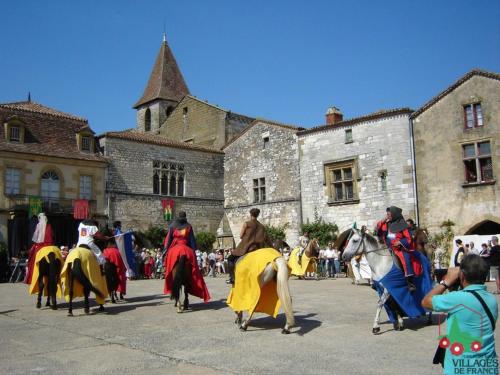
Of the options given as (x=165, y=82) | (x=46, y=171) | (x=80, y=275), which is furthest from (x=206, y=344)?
(x=165, y=82)

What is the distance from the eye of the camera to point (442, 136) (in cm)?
2597

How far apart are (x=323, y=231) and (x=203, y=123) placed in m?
15.0

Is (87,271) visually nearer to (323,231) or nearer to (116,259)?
(116,259)

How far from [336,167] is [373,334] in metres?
23.1

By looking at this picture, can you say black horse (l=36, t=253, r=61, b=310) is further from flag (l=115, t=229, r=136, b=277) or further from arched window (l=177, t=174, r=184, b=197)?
arched window (l=177, t=174, r=184, b=197)

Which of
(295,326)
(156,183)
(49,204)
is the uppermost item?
(156,183)

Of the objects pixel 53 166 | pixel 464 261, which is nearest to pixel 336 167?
pixel 53 166

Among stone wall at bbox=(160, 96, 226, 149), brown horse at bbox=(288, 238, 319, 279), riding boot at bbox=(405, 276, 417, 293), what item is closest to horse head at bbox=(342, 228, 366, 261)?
riding boot at bbox=(405, 276, 417, 293)

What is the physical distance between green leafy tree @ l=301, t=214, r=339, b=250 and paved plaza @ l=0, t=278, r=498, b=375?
1901 cm

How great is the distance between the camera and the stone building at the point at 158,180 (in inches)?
1256

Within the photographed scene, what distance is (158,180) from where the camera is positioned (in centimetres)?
3378

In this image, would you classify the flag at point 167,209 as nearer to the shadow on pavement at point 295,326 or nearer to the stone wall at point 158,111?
the stone wall at point 158,111

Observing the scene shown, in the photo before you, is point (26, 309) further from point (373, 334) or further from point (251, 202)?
point (251, 202)

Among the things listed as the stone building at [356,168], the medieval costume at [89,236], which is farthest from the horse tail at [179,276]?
the stone building at [356,168]
